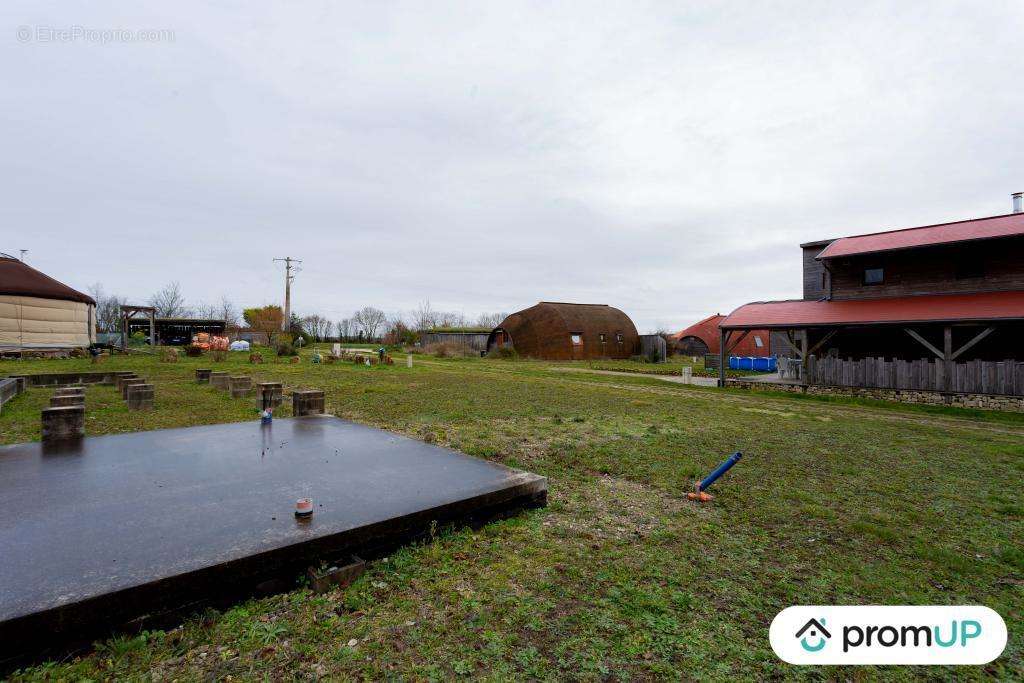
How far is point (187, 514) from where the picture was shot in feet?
12.0

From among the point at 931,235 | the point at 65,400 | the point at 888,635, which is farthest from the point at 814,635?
the point at 931,235

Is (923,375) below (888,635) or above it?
above

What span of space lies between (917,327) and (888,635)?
18413 millimetres

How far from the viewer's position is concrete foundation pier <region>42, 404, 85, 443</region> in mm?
6078

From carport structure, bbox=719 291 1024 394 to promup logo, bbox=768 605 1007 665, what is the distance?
1464 centimetres

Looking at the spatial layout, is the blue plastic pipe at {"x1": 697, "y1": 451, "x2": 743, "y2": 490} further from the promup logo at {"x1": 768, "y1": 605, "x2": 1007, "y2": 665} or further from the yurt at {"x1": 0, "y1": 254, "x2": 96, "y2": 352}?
the yurt at {"x1": 0, "y1": 254, "x2": 96, "y2": 352}

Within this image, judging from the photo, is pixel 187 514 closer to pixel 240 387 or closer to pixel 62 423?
pixel 62 423

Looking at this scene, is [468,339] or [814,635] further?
[468,339]

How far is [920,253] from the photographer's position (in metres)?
16.5

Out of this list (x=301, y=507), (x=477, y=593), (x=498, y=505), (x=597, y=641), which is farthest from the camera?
(x=498, y=505)

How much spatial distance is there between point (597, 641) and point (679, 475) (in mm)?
3598

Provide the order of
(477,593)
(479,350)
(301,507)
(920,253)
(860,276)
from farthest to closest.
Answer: (479,350) → (860,276) → (920,253) → (301,507) → (477,593)

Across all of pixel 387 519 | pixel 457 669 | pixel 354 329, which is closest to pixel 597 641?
pixel 457 669

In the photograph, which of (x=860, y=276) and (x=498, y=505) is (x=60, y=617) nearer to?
(x=498, y=505)
